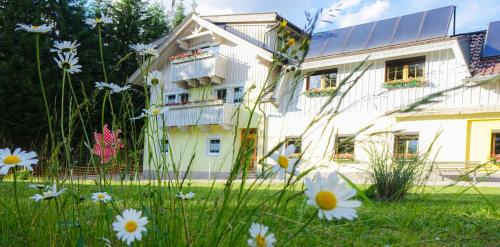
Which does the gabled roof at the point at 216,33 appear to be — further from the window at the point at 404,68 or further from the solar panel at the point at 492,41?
the solar panel at the point at 492,41

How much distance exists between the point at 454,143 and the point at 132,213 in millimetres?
11257

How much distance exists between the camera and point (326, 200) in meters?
0.49

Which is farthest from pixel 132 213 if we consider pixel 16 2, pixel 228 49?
pixel 16 2

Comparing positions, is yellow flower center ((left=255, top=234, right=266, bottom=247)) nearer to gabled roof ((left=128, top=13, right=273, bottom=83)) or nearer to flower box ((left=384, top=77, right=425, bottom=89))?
flower box ((left=384, top=77, right=425, bottom=89))

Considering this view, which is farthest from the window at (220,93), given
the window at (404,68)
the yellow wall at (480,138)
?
the yellow wall at (480,138)

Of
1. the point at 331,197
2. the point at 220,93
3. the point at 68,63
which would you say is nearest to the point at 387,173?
the point at 68,63

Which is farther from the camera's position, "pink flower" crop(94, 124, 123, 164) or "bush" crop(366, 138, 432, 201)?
"bush" crop(366, 138, 432, 201)

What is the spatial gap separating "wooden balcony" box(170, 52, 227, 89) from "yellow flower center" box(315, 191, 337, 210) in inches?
544

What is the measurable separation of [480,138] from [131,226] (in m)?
11.5

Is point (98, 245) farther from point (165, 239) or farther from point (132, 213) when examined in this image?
point (132, 213)

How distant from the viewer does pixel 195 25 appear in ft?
51.0

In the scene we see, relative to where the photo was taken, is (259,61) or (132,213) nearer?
(132,213)

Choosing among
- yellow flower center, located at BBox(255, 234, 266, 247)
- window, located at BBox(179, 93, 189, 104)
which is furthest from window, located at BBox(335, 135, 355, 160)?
window, located at BBox(179, 93, 189, 104)

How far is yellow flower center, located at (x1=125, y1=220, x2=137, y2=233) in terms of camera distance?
2.36 feet
